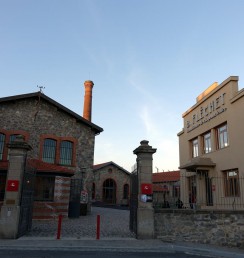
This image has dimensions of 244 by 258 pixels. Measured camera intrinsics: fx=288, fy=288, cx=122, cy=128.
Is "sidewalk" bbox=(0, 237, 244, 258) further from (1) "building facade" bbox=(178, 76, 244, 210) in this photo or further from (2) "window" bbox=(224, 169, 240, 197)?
(2) "window" bbox=(224, 169, 240, 197)

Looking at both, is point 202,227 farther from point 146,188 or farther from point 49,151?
point 49,151

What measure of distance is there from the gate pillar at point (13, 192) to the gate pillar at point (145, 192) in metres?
4.33

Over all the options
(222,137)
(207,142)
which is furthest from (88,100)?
(222,137)

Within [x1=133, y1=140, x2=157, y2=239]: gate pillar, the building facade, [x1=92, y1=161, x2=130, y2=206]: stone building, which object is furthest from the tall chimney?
[x1=133, y1=140, x2=157, y2=239]: gate pillar

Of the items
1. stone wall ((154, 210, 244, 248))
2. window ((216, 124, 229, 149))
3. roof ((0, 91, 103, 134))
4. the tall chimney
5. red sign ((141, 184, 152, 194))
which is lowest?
stone wall ((154, 210, 244, 248))

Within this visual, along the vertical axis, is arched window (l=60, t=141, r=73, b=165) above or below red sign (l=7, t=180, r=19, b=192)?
above

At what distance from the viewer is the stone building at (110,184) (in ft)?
123

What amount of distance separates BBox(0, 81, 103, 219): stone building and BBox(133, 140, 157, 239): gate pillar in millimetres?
7844

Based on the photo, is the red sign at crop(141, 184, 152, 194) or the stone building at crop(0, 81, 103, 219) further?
the stone building at crop(0, 81, 103, 219)

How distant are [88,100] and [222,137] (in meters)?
15.8

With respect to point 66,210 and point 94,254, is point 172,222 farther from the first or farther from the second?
point 66,210

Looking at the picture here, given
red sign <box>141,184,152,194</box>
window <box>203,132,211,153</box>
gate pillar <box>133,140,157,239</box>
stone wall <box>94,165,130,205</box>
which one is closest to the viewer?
gate pillar <box>133,140,157,239</box>

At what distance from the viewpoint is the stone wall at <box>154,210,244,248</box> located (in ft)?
34.3

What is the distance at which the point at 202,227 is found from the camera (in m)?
10.5
